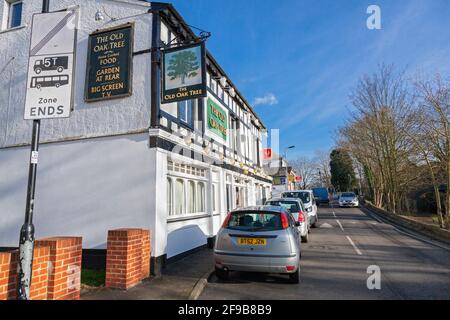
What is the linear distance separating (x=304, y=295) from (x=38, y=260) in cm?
445

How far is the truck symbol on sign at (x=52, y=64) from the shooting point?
4660 millimetres

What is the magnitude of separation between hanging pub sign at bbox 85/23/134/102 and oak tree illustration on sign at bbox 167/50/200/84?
128 cm

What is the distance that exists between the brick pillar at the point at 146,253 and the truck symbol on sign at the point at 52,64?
369 centimetres

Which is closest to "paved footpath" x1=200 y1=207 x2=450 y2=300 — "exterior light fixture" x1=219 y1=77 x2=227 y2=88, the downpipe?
the downpipe

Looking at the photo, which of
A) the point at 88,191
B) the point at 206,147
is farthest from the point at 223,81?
the point at 88,191

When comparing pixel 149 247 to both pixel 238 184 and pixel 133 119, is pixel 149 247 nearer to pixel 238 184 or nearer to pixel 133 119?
pixel 133 119

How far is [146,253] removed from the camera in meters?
6.71

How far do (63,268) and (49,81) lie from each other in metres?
2.91

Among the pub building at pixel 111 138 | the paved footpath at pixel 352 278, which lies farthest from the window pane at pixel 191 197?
the paved footpath at pixel 352 278

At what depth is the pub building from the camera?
7.48 m

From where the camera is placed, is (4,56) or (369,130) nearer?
(4,56)

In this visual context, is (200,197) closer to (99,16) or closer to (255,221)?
(255,221)

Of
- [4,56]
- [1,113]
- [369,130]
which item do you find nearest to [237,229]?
[1,113]
